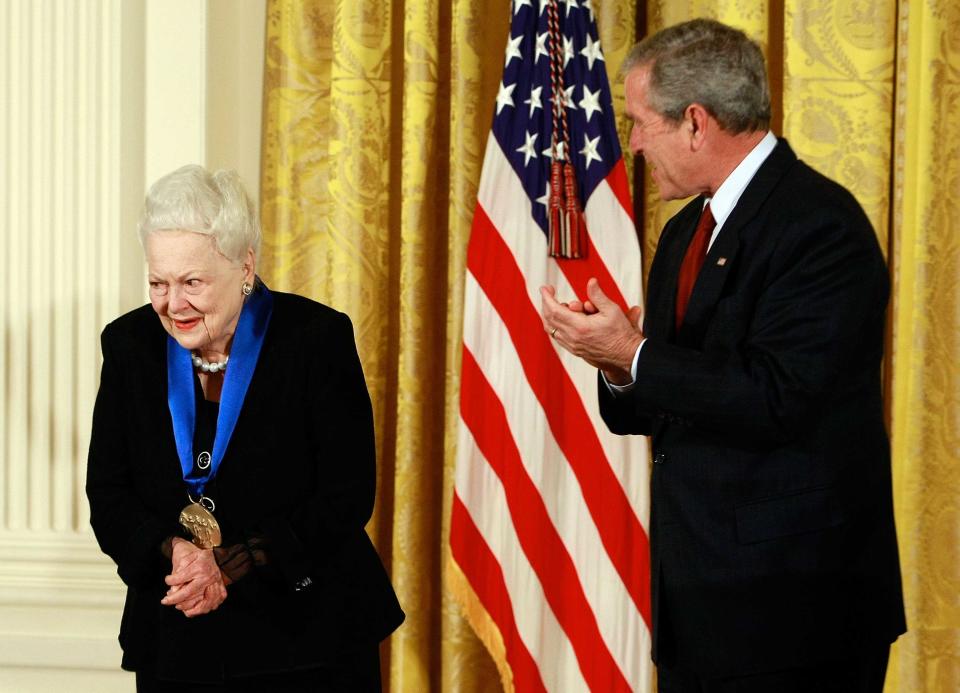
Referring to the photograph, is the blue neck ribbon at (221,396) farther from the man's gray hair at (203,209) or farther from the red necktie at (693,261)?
the red necktie at (693,261)

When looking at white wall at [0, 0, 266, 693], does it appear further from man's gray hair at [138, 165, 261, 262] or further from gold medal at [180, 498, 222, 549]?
gold medal at [180, 498, 222, 549]

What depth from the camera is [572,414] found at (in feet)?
10.4

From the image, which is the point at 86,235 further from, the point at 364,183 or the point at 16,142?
the point at 364,183

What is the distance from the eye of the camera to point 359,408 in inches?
86.4

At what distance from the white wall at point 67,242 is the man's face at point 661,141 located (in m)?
1.70

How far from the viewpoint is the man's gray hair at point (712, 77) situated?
2014 millimetres

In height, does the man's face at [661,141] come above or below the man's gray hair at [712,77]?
below

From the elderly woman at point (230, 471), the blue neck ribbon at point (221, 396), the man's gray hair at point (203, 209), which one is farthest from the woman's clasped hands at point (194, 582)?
the man's gray hair at point (203, 209)

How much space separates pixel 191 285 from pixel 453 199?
1.44 metres

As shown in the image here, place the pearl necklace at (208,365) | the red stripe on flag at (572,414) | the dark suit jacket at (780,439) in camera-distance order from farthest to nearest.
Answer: the red stripe on flag at (572,414)
the pearl necklace at (208,365)
the dark suit jacket at (780,439)

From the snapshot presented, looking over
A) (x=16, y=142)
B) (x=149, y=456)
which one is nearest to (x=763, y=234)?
(x=149, y=456)

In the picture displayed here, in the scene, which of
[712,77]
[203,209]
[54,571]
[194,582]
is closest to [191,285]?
[203,209]

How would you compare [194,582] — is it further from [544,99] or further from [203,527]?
[544,99]

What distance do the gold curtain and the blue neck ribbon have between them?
4.29ft
